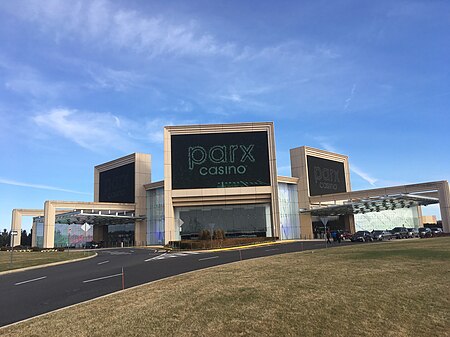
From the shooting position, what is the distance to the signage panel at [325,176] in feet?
207

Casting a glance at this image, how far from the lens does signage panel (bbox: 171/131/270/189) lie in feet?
180

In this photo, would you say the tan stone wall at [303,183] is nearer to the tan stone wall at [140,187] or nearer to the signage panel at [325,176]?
the signage panel at [325,176]

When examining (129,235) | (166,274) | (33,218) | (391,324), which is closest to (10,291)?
(166,274)

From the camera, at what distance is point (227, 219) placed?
57062mm

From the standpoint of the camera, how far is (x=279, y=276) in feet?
43.5

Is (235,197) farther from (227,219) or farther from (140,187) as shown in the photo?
(140,187)

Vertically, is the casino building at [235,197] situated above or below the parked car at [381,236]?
above

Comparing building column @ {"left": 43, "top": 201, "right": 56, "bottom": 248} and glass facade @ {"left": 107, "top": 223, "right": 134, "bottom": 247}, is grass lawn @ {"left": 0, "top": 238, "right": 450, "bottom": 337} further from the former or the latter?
glass facade @ {"left": 107, "top": 223, "right": 134, "bottom": 247}

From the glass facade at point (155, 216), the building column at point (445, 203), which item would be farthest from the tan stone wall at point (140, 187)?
the building column at point (445, 203)

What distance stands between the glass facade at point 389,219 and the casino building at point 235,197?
14.1 inches

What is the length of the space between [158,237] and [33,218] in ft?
99.5

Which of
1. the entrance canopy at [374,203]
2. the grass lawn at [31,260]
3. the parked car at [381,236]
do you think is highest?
the entrance canopy at [374,203]

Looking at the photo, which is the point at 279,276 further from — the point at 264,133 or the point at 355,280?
the point at 264,133

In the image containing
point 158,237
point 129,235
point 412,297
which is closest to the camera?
point 412,297
